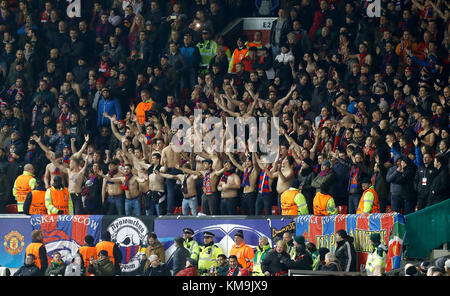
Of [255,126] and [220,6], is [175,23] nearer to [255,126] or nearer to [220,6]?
[220,6]

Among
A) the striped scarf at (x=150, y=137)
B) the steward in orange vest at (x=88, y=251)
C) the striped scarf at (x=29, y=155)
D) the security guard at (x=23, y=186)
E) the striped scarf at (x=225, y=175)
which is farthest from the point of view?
the striped scarf at (x=29, y=155)

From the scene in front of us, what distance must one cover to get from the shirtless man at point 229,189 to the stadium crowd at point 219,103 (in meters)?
0.03

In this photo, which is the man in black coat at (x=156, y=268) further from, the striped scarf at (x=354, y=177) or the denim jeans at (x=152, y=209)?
the striped scarf at (x=354, y=177)

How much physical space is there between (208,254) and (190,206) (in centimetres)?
200

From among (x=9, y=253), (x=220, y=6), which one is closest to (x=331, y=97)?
(x=220, y=6)

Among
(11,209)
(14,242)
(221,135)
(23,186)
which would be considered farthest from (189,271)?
(11,209)

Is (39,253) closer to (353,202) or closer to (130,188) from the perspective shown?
(130,188)

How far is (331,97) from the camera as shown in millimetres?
20984

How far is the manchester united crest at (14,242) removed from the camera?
1991 centimetres

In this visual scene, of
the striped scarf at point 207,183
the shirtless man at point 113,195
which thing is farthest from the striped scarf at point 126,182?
the striped scarf at point 207,183

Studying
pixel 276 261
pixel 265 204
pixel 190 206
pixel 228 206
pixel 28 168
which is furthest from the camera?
pixel 28 168

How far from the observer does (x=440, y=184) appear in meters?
17.2
